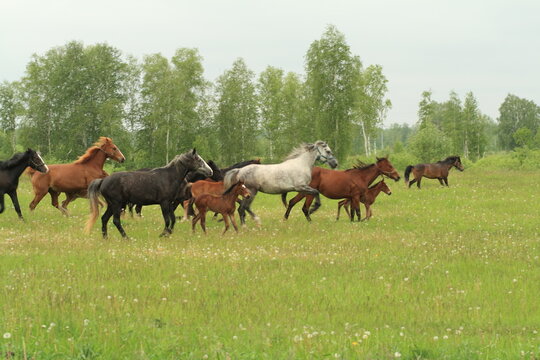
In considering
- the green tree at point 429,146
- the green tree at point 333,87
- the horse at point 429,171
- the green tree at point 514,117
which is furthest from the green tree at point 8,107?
the green tree at point 514,117

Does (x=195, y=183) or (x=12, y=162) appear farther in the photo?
(x=195, y=183)

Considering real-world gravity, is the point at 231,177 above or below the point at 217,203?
above

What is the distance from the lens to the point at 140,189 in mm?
14719

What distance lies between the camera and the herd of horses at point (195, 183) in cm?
1479

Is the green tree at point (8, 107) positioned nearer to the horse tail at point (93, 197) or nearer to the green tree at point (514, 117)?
the horse tail at point (93, 197)

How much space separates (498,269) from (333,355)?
6.37 m

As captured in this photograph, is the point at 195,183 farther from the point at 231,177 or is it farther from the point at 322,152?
the point at 322,152

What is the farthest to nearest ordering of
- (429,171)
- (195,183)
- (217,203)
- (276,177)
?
(429,171) < (195,183) < (276,177) < (217,203)

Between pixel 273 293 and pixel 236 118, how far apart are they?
6123 centimetres

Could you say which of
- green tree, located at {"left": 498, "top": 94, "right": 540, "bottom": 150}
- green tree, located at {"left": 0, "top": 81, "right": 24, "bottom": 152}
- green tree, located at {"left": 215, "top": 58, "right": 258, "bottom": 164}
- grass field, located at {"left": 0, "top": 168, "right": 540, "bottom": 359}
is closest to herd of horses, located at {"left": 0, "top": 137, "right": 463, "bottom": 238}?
grass field, located at {"left": 0, "top": 168, "right": 540, "bottom": 359}

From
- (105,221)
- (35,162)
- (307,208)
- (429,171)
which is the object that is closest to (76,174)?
(35,162)

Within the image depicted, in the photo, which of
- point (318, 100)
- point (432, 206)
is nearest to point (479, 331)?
point (432, 206)

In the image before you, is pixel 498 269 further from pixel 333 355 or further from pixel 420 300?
pixel 333 355

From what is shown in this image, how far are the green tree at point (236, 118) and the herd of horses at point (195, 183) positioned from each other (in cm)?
4907
